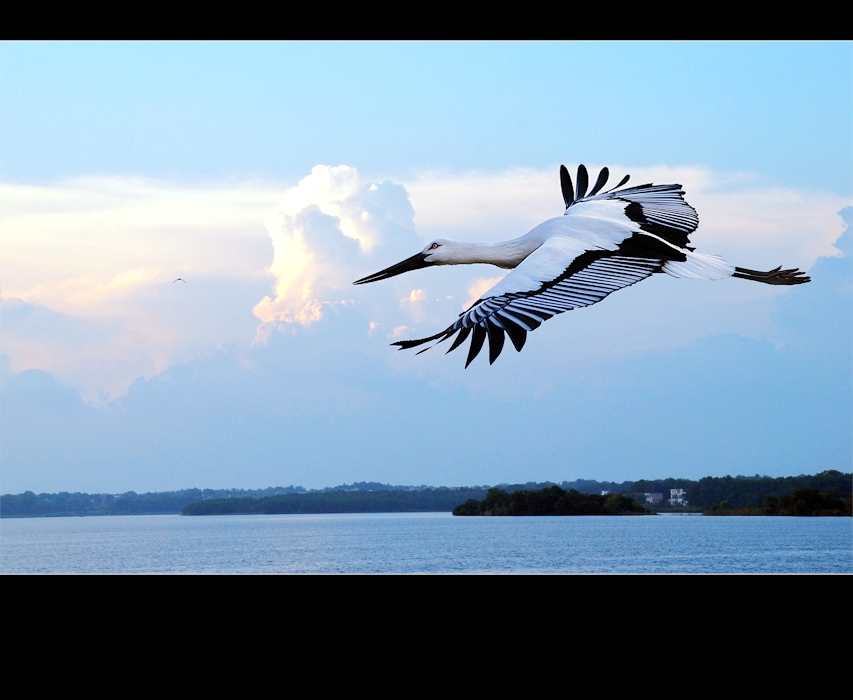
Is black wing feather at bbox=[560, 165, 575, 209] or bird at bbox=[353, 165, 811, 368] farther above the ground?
black wing feather at bbox=[560, 165, 575, 209]

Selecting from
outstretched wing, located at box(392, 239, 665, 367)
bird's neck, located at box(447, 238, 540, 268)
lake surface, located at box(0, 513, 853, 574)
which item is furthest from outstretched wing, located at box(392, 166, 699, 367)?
lake surface, located at box(0, 513, 853, 574)

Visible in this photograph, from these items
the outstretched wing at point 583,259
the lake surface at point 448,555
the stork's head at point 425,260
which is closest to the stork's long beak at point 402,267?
the stork's head at point 425,260

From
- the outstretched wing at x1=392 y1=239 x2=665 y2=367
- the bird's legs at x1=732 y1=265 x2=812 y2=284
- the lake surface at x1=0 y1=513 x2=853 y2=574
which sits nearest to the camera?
the outstretched wing at x1=392 y1=239 x2=665 y2=367

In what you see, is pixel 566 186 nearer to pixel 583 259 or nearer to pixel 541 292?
pixel 583 259

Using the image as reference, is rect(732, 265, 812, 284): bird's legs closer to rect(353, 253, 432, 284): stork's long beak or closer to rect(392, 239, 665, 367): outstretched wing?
rect(392, 239, 665, 367): outstretched wing

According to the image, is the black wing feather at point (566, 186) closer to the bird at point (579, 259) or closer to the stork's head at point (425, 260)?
the bird at point (579, 259)

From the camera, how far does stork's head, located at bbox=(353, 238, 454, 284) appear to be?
4430mm

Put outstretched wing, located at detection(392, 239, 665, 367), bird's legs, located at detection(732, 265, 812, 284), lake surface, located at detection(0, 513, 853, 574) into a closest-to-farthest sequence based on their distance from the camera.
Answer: outstretched wing, located at detection(392, 239, 665, 367), bird's legs, located at detection(732, 265, 812, 284), lake surface, located at detection(0, 513, 853, 574)

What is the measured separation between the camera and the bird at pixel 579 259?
2836 mm

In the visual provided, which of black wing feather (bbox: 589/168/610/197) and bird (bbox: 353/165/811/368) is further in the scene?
black wing feather (bbox: 589/168/610/197)

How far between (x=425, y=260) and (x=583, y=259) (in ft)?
3.79

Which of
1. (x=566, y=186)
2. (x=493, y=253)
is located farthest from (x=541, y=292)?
(x=566, y=186)
